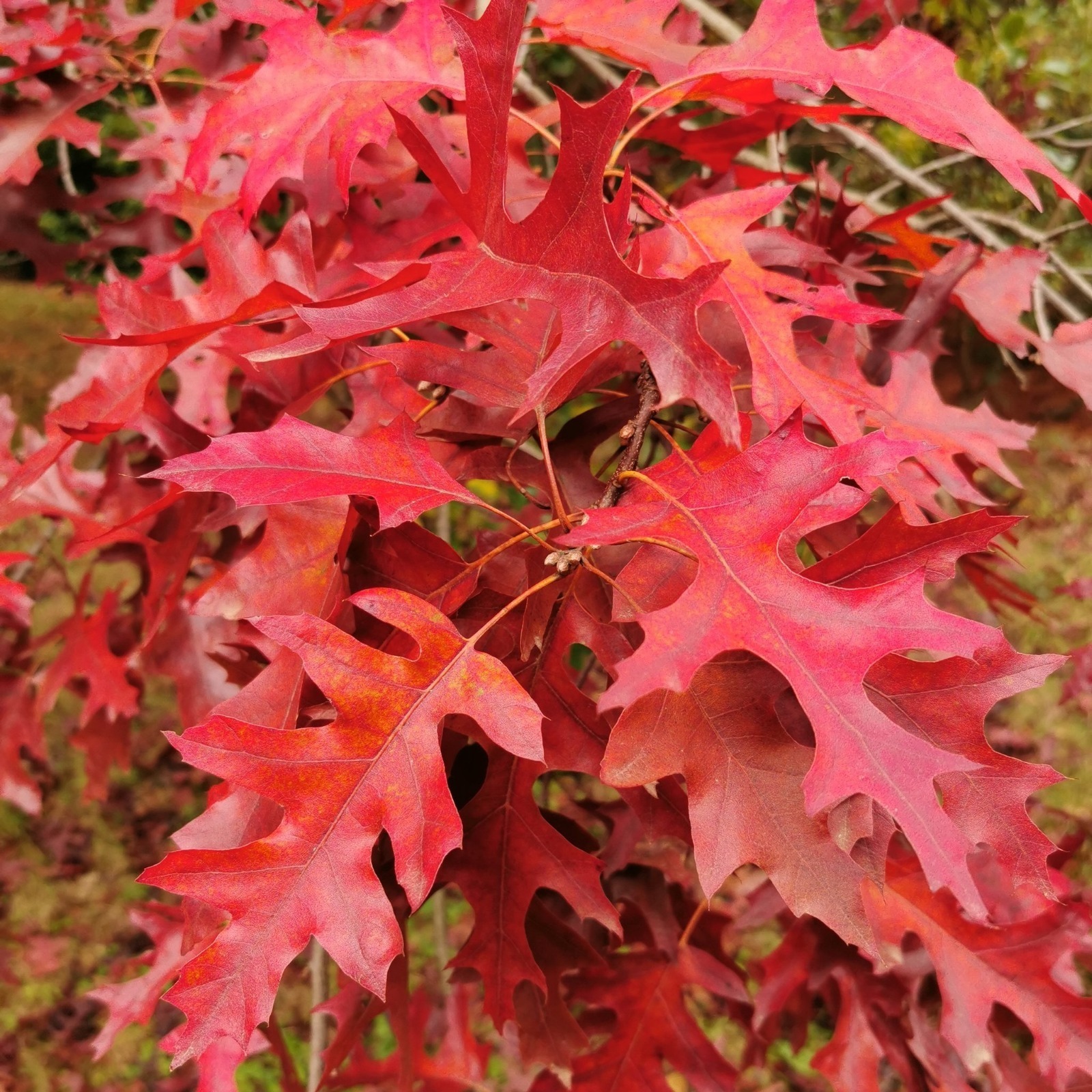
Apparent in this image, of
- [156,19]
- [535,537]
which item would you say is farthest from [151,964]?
[156,19]

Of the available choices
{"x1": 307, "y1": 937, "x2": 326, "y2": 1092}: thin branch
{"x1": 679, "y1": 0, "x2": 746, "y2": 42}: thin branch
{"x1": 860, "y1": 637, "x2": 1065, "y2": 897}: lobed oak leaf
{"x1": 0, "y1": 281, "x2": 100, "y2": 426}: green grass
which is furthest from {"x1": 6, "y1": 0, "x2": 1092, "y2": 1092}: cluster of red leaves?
{"x1": 0, "y1": 281, "x2": 100, "y2": 426}: green grass

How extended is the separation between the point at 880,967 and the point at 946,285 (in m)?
0.73

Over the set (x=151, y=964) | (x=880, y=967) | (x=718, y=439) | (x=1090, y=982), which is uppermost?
(x=718, y=439)

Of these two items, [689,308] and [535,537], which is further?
[535,537]

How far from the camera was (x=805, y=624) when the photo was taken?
640 mm

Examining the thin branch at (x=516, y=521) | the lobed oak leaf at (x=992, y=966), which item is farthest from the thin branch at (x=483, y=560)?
the lobed oak leaf at (x=992, y=966)

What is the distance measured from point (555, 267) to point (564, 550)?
0.82 feet

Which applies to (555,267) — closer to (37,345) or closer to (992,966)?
(992,966)

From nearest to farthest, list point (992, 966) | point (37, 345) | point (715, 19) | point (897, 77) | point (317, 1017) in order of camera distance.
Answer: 1. point (897, 77)
2. point (992, 966)
3. point (317, 1017)
4. point (715, 19)
5. point (37, 345)

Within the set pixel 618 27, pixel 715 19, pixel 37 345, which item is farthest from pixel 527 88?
pixel 37 345

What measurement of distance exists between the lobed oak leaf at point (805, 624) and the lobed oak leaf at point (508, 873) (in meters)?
A: 0.31

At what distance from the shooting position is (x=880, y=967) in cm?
68

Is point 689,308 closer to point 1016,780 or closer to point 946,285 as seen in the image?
point 1016,780

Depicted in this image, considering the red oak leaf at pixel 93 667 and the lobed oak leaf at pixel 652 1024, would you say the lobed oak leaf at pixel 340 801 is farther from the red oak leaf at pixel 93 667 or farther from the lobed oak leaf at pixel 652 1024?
the red oak leaf at pixel 93 667
